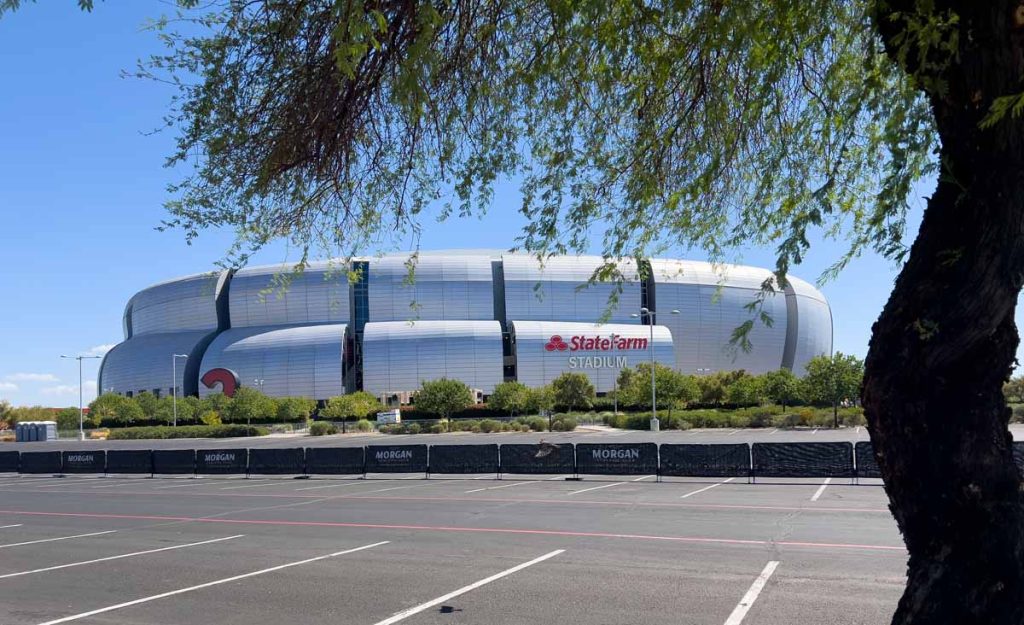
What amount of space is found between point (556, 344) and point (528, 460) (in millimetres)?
88900

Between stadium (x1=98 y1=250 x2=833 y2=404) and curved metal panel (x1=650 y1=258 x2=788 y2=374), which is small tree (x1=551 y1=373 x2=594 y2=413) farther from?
curved metal panel (x1=650 y1=258 x2=788 y2=374)

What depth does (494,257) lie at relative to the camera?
411 feet

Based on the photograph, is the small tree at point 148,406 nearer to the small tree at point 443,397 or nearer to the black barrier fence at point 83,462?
the small tree at point 443,397

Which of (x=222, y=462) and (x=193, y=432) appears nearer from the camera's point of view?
(x=222, y=462)

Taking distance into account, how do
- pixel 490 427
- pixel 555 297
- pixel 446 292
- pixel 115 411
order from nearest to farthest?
pixel 490 427, pixel 115 411, pixel 446 292, pixel 555 297

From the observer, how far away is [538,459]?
26.5 m

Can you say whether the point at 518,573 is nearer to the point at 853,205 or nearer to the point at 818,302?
the point at 853,205

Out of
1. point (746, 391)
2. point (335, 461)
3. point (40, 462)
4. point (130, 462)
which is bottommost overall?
point (40, 462)

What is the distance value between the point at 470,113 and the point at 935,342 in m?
5.00

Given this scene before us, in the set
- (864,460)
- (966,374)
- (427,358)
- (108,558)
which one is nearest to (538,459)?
(864,460)

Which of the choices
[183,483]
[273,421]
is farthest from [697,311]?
[183,483]

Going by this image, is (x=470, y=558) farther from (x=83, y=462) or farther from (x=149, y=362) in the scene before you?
(x=149, y=362)

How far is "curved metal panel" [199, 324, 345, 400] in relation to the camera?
115 m

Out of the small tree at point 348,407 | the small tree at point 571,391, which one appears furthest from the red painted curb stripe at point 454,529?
the small tree at point 348,407
